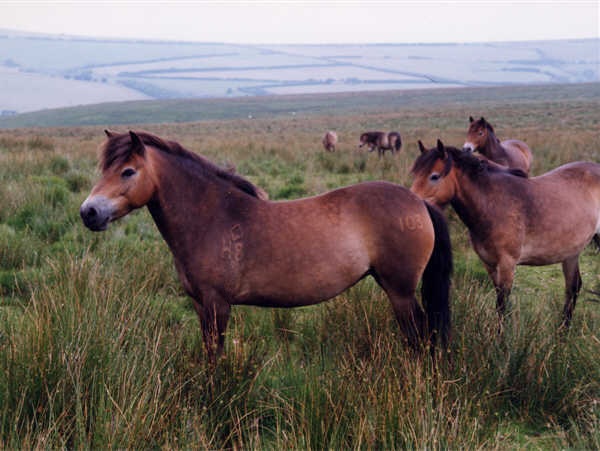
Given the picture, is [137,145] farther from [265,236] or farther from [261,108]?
[261,108]

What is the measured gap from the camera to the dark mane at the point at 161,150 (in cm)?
326

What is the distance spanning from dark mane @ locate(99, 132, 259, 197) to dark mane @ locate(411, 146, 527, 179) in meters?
1.61

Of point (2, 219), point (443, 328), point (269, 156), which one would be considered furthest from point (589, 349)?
point (269, 156)

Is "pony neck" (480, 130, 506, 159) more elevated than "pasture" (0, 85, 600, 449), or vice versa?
"pony neck" (480, 130, 506, 159)

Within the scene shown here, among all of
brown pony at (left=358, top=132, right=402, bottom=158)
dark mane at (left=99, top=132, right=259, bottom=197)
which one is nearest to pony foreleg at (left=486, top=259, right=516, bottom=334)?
dark mane at (left=99, top=132, right=259, bottom=197)

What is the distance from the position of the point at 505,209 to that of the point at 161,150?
307cm

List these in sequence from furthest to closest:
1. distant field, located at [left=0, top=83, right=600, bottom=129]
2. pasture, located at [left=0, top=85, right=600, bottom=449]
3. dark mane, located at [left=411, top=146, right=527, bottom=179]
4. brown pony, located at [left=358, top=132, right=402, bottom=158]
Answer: distant field, located at [left=0, top=83, right=600, bottom=129]
brown pony, located at [left=358, top=132, right=402, bottom=158]
dark mane, located at [left=411, top=146, right=527, bottom=179]
pasture, located at [left=0, top=85, right=600, bottom=449]

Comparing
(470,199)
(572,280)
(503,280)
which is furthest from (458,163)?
(572,280)

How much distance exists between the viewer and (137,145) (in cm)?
326

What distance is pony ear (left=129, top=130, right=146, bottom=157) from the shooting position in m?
3.18

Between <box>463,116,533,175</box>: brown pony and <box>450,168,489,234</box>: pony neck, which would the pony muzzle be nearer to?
<box>450,168,489,234</box>: pony neck

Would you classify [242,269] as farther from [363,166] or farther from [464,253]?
[363,166]

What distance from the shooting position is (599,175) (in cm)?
516

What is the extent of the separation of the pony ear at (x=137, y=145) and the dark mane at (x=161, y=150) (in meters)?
0.03
